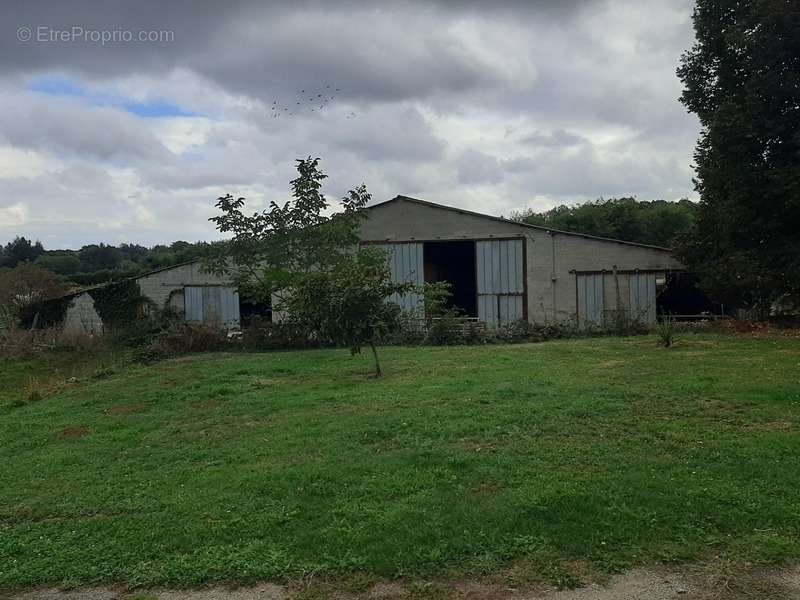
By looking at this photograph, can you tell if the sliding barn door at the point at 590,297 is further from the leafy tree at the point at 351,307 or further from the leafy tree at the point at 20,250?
the leafy tree at the point at 20,250

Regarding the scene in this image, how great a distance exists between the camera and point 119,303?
942 inches

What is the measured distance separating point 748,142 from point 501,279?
857 centimetres

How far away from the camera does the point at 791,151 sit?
52.0 feet

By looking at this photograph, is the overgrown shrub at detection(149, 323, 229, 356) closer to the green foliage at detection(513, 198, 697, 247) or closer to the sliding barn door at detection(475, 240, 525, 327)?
the sliding barn door at detection(475, 240, 525, 327)

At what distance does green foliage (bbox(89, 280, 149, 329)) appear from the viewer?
23.8 metres

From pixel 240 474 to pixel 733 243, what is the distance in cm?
1621

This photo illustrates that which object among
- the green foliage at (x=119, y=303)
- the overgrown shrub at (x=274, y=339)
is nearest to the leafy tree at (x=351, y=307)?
the overgrown shrub at (x=274, y=339)

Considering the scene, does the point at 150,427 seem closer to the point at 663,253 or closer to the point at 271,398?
the point at 271,398

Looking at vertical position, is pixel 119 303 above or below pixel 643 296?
above

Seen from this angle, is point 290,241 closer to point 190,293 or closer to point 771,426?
point 190,293

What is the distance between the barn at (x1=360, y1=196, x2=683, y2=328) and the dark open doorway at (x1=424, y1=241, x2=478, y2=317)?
6.61ft

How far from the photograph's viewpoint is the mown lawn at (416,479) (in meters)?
4.13

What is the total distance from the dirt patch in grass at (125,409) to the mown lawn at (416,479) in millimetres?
54

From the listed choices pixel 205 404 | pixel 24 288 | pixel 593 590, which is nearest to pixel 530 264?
pixel 205 404
